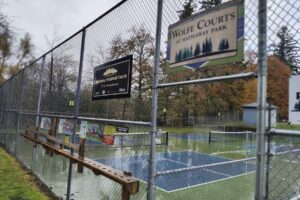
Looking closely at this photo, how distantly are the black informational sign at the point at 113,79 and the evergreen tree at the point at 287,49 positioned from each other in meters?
1.88

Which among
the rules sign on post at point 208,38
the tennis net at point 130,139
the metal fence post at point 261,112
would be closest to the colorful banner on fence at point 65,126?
the tennis net at point 130,139

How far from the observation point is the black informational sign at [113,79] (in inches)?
146

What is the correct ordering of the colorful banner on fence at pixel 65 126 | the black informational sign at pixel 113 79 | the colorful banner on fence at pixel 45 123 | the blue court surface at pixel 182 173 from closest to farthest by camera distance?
the black informational sign at pixel 113 79, the blue court surface at pixel 182 173, the colorful banner on fence at pixel 65 126, the colorful banner on fence at pixel 45 123

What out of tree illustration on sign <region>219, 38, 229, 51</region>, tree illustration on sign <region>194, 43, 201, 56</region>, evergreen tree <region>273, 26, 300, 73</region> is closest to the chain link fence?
evergreen tree <region>273, 26, 300, 73</region>

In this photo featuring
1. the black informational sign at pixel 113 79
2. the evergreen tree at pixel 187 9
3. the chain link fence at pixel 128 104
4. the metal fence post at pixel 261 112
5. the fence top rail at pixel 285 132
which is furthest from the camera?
the black informational sign at pixel 113 79

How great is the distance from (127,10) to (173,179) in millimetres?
6944

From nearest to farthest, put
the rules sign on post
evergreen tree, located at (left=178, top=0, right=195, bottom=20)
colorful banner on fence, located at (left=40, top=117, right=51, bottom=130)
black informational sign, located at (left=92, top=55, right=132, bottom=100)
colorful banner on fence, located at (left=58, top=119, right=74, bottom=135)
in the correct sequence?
1. the rules sign on post
2. evergreen tree, located at (left=178, top=0, right=195, bottom=20)
3. black informational sign, located at (left=92, top=55, right=132, bottom=100)
4. colorful banner on fence, located at (left=58, top=119, right=74, bottom=135)
5. colorful banner on fence, located at (left=40, top=117, right=51, bottom=130)

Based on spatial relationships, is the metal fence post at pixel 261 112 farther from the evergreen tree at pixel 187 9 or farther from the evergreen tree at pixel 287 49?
the evergreen tree at pixel 187 9

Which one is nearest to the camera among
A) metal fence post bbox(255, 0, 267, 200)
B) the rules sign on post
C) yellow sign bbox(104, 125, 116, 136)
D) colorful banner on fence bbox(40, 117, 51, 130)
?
metal fence post bbox(255, 0, 267, 200)

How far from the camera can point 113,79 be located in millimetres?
4043

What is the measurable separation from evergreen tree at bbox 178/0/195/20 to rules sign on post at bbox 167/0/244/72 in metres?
0.15

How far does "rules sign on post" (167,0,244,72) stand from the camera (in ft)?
7.31

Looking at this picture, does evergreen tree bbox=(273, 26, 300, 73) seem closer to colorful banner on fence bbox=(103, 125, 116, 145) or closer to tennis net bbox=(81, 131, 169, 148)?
tennis net bbox=(81, 131, 169, 148)

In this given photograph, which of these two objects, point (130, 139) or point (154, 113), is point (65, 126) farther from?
point (154, 113)
